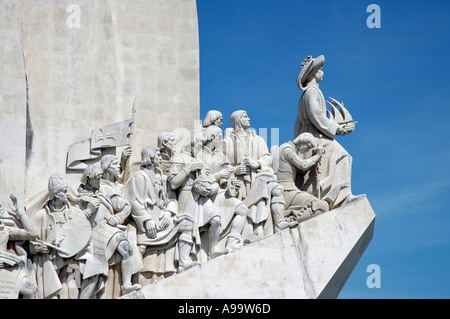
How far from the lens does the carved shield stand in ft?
54.5

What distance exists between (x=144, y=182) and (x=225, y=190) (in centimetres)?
114

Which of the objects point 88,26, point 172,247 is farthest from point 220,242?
point 88,26

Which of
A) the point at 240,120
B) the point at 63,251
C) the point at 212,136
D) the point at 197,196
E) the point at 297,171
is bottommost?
the point at 63,251

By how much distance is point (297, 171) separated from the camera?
61.3 ft

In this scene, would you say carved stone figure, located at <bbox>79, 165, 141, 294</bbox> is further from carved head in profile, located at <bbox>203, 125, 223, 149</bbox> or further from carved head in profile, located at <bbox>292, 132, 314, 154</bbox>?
carved head in profile, located at <bbox>292, 132, 314, 154</bbox>

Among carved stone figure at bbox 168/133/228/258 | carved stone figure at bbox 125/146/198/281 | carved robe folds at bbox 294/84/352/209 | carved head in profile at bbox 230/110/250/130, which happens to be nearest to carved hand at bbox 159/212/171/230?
carved stone figure at bbox 125/146/198/281

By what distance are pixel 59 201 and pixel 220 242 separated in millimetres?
2270

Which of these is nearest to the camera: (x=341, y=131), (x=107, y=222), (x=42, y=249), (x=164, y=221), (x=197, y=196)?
(x=42, y=249)

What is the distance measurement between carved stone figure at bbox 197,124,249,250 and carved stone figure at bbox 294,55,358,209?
1.28m

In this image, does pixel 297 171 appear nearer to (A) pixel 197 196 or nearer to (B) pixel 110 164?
(A) pixel 197 196

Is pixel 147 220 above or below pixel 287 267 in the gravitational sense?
above

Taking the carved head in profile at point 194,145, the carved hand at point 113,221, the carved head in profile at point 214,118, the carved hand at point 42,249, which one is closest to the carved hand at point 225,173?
the carved head in profile at point 194,145

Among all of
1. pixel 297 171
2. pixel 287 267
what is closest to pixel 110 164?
pixel 287 267

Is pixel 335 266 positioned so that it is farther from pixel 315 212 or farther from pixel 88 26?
pixel 88 26
